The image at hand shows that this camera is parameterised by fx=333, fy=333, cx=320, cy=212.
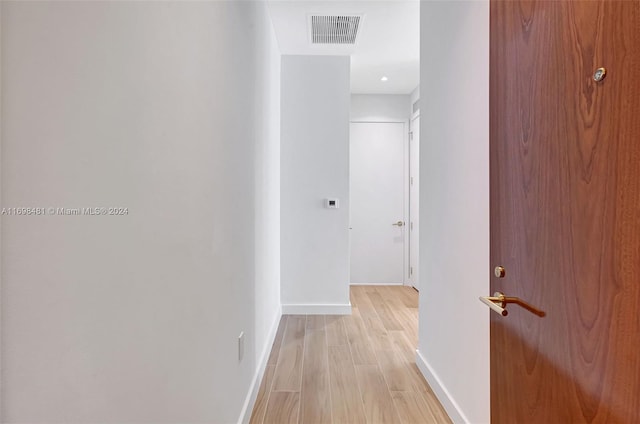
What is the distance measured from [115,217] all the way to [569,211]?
1.00 m

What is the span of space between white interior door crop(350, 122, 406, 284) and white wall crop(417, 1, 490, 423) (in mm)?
2578

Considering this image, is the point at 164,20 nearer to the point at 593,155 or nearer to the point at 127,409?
the point at 127,409

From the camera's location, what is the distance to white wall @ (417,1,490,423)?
4.80ft

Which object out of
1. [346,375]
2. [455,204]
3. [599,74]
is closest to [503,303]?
[599,74]

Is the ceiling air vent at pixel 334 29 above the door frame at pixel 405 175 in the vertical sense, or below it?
above

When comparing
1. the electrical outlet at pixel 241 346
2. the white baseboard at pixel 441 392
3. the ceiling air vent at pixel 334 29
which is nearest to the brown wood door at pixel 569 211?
the white baseboard at pixel 441 392

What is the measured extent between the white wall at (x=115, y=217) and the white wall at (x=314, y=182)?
2099 mm

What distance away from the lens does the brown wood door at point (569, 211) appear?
643 mm

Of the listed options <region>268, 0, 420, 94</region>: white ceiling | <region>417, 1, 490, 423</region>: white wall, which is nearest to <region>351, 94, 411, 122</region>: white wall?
<region>268, 0, 420, 94</region>: white ceiling

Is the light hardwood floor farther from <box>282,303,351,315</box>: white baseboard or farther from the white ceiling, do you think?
the white ceiling

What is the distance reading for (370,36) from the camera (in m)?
3.03

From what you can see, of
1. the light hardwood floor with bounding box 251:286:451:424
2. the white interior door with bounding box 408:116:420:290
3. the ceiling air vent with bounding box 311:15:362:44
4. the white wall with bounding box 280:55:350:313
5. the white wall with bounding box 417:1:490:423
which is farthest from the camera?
the white interior door with bounding box 408:116:420:290

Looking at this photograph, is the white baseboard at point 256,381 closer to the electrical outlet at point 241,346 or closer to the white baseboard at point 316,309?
the electrical outlet at point 241,346

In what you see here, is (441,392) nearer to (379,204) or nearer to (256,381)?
(256,381)
